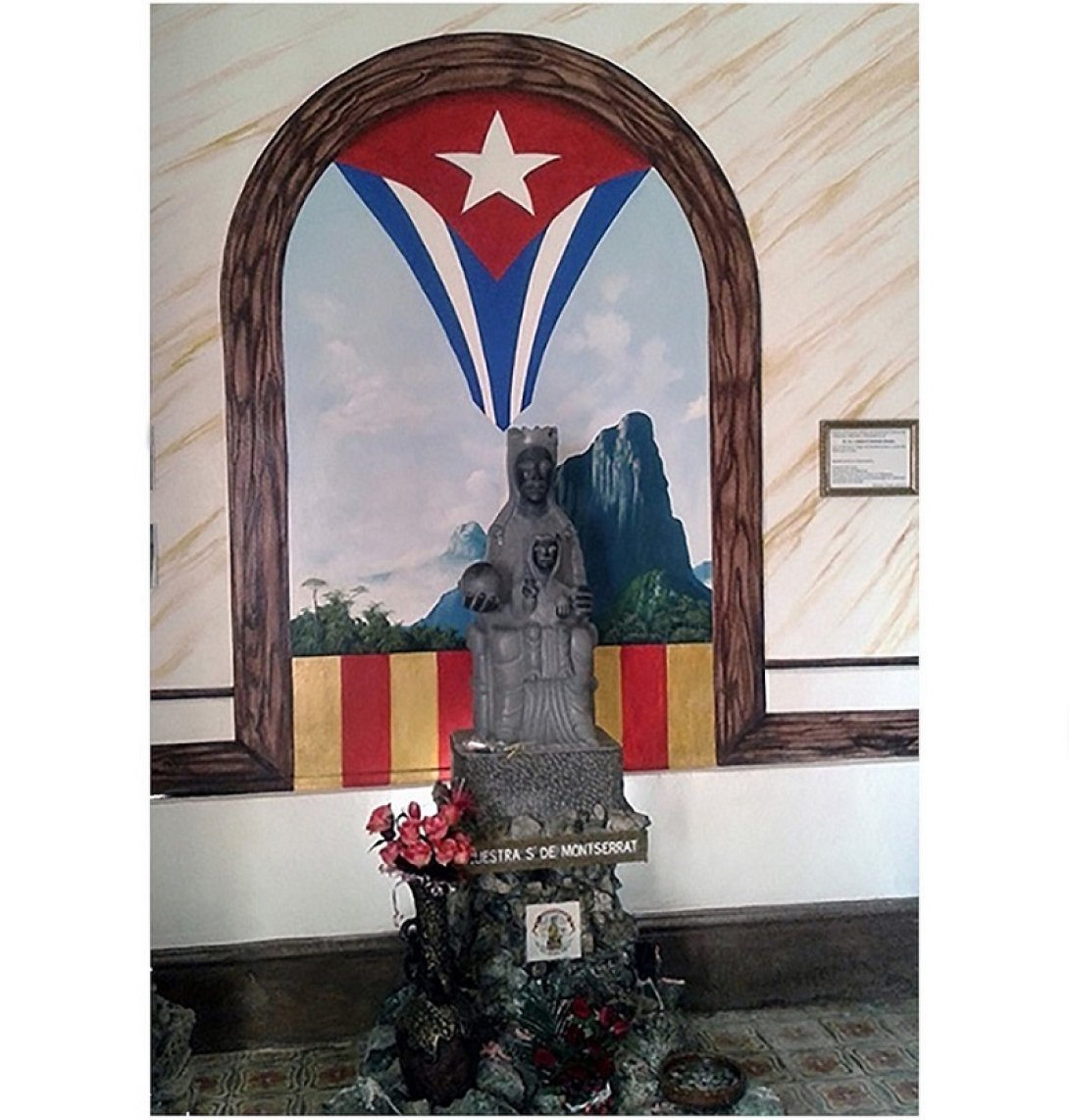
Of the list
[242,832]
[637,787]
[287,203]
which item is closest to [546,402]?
[287,203]

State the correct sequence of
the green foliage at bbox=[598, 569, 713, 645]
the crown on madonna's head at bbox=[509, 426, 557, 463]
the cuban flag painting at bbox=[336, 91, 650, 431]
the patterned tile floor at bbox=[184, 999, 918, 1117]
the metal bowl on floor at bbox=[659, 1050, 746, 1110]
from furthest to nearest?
1. the green foliage at bbox=[598, 569, 713, 645]
2. the cuban flag painting at bbox=[336, 91, 650, 431]
3. the crown on madonna's head at bbox=[509, 426, 557, 463]
4. the patterned tile floor at bbox=[184, 999, 918, 1117]
5. the metal bowl on floor at bbox=[659, 1050, 746, 1110]

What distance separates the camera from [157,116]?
369 cm

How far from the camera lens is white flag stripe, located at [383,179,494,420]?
3850 millimetres

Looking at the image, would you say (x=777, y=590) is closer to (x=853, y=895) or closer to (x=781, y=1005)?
(x=853, y=895)

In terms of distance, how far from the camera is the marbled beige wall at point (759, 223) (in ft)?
12.2

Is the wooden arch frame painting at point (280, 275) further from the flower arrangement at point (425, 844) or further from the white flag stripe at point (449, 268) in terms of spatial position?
the flower arrangement at point (425, 844)

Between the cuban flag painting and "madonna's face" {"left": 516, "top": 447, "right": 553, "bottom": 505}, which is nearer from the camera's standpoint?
"madonna's face" {"left": 516, "top": 447, "right": 553, "bottom": 505}

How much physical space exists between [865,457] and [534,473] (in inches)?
45.7

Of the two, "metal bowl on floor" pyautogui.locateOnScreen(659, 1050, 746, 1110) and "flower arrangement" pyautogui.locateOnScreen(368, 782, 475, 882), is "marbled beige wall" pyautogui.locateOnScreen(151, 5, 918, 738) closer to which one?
"flower arrangement" pyautogui.locateOnScreen(368, 782, 475, 882)

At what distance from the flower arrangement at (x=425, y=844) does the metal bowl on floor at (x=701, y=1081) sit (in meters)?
0.76

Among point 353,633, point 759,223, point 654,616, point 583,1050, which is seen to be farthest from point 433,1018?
point 759,223

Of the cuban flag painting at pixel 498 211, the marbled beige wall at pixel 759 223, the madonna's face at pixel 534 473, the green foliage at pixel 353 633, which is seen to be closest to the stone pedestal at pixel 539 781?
the green foliage at pixel 353 633

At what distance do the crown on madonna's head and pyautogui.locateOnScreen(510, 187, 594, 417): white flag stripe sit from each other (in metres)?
0.27

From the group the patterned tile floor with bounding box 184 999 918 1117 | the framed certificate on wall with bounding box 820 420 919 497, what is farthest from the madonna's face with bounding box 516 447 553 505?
the patterned tile floor with bounding box 184 999 918 1117
